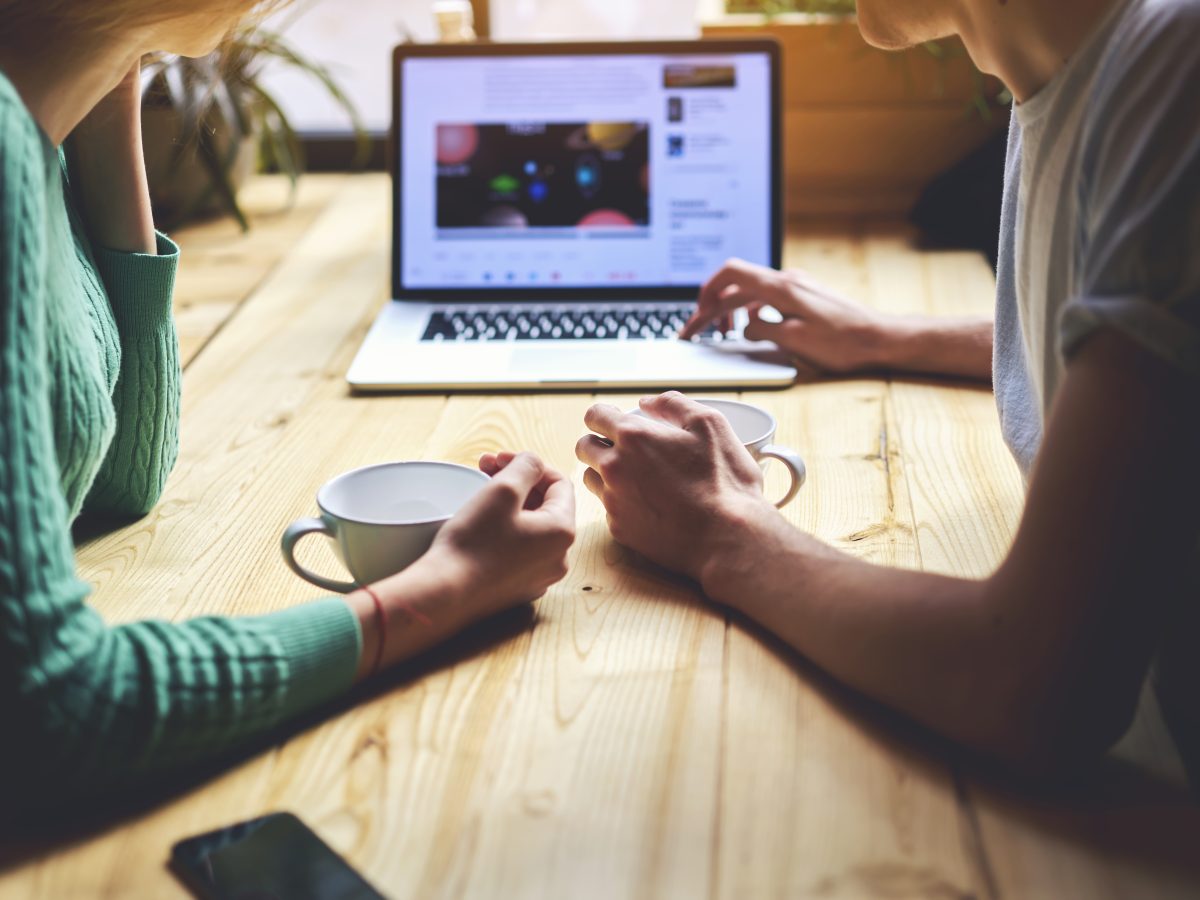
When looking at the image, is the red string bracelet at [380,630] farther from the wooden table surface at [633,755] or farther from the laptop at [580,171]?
the laptop at [580,171]

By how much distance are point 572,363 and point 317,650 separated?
66 centimetres

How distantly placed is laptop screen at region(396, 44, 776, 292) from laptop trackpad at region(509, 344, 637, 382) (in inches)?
6.7

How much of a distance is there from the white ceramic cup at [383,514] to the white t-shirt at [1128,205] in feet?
1.34

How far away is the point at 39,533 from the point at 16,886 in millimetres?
178

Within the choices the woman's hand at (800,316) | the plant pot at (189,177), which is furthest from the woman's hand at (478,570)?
the plant pot at (189,177)

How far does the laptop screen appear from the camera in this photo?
5.04 feet

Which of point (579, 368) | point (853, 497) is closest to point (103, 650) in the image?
point (853, 497)

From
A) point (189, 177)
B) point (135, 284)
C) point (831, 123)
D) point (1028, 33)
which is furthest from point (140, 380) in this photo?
point (831, 123)

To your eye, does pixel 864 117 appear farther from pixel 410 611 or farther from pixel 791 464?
pixel 410 611

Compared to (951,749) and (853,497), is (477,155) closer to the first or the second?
(853,497)

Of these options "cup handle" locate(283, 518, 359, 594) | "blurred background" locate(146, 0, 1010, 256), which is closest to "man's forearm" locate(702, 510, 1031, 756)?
"cup handle" locate(283, 518, 359, 594)

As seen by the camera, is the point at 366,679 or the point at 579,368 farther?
the point at 579,368

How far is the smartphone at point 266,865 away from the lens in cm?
62

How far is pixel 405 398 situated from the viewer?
132 cm
